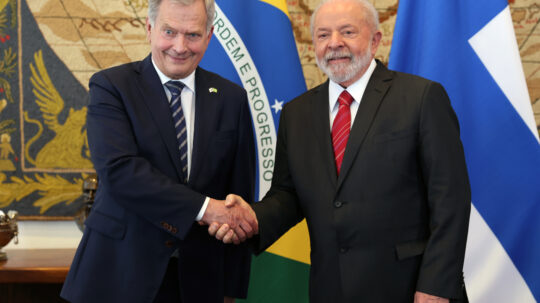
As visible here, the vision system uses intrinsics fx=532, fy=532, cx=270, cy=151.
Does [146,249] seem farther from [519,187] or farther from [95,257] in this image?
[519,187]

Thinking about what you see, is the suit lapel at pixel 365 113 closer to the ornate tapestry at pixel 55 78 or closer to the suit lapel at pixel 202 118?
the suit lapel at pixel 202 118

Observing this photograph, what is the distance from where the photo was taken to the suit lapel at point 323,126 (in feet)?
5.60

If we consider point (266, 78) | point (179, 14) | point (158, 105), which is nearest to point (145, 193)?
point (158, 105)

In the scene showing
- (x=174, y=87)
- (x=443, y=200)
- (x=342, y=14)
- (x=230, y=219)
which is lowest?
(x=230, y=219)

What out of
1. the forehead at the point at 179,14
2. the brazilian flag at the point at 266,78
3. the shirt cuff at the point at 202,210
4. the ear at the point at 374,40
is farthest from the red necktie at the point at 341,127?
the brazilian flag at the point at 266,78

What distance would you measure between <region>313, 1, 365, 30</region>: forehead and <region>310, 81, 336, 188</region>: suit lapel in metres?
0.23

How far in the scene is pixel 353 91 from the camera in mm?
1807

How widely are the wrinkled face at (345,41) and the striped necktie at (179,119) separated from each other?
514 millimetres

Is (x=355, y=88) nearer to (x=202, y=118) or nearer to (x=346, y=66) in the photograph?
(x=346, y=66)

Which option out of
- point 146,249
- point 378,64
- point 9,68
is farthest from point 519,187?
point 9,68

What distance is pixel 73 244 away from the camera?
276 cm

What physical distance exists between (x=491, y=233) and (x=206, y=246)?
1252 millimetres

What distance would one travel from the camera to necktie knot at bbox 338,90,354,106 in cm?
179

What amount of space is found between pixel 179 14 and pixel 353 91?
25.0 inches
